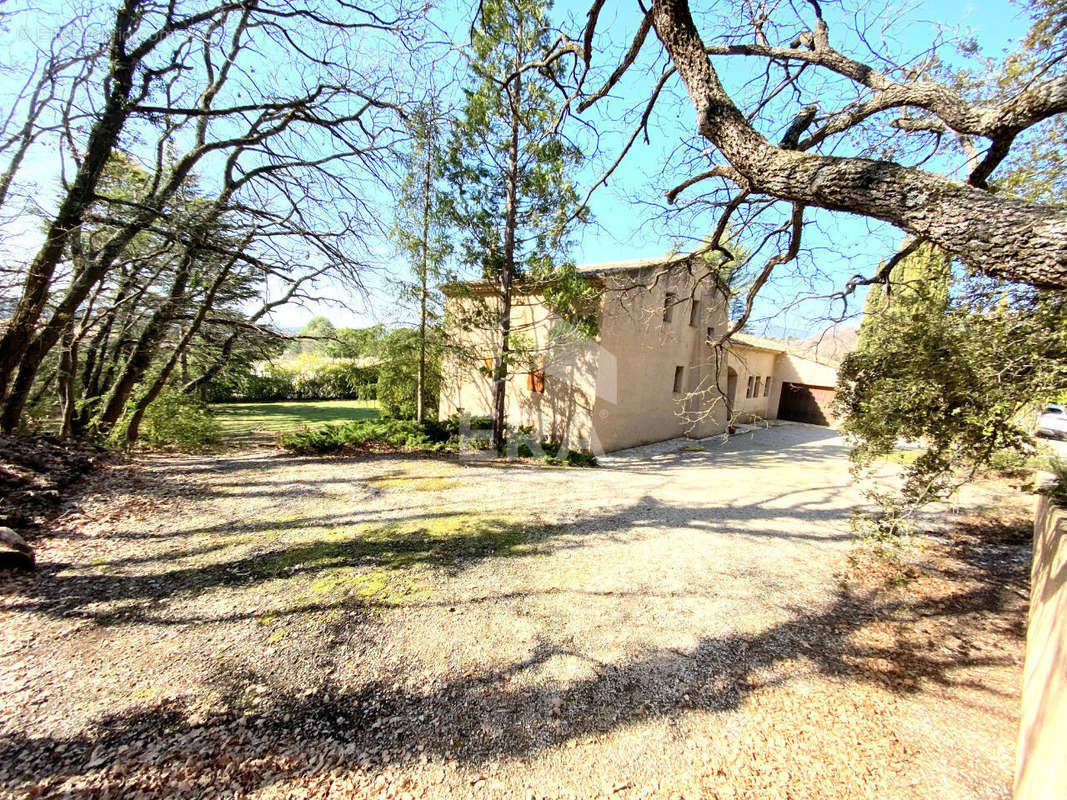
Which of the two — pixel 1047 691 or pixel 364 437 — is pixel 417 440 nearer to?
pixel 364 437

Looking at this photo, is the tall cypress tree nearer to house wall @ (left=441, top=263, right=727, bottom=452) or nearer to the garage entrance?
house wall @ (left=441, top=263, right=727, bottom=452)

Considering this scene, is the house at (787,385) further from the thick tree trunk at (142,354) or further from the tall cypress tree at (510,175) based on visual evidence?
the thick tree trunk at (142,354)

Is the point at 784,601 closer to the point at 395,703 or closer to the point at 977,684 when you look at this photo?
the point at 977,684

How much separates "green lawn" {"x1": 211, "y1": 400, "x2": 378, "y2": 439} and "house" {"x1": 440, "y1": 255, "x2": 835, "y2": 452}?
5.75 meters

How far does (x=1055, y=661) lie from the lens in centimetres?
196

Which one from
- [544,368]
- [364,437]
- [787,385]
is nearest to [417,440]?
[364,437]

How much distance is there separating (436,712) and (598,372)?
9152 millimetres

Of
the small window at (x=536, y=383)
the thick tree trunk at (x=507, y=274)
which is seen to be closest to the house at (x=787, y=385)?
the small window at (x=536, y=383)

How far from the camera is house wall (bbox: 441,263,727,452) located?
1087cm

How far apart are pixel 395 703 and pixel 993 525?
28.9 ft

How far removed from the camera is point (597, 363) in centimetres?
1085

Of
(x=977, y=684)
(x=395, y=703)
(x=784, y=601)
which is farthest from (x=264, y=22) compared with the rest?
(x=977, y=684)

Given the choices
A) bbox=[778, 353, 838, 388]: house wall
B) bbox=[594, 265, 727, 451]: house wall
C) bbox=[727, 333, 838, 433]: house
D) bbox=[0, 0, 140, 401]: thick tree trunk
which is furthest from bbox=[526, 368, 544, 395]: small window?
bbox=[778, 353, 838, 388]: house wall

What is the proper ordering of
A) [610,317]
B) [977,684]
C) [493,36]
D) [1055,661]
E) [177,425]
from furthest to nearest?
[610,317]
[177,425]
[493,36]
[977,684]
[1055,661]
